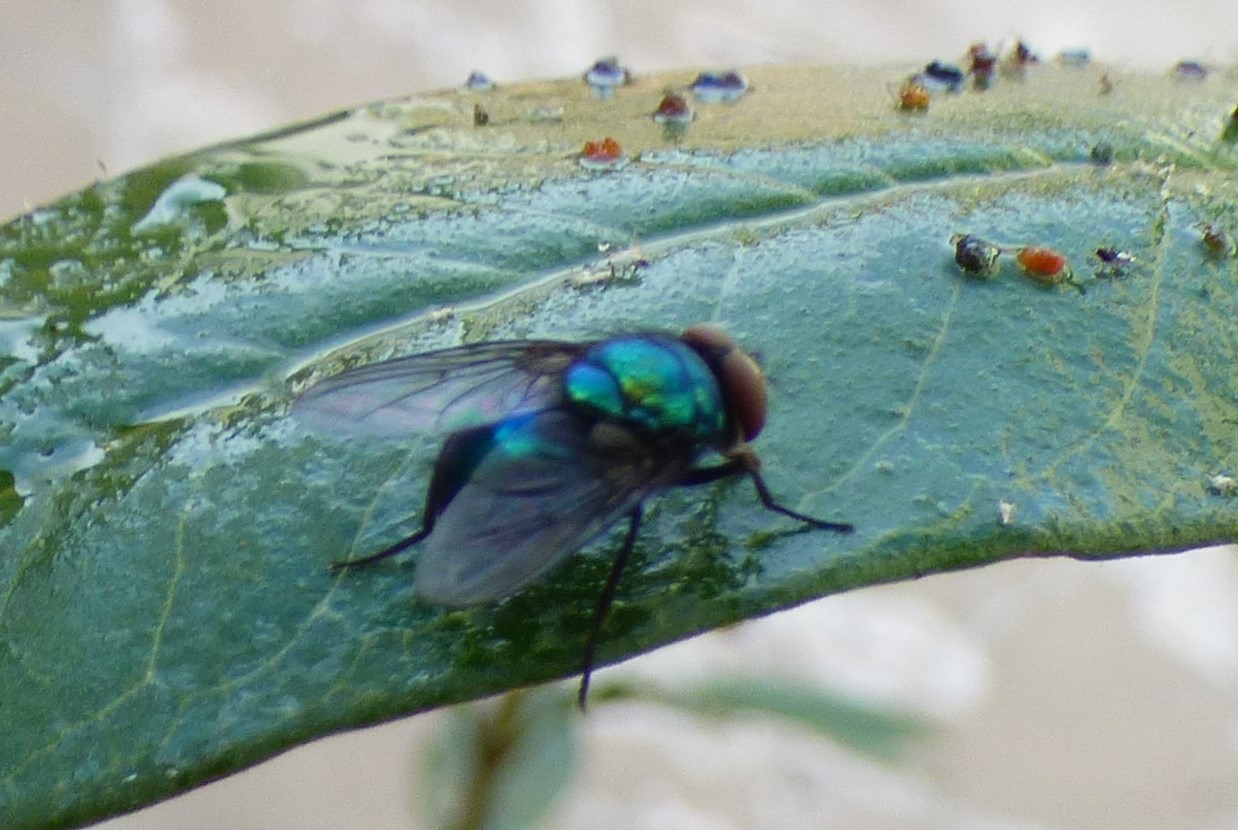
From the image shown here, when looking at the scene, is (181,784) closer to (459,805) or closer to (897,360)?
(897,360)

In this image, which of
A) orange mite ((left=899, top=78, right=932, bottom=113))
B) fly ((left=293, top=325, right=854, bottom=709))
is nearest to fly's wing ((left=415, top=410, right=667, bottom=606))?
fly ((left=293, top=325, right=854, bottom=709))

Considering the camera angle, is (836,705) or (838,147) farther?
(836,705)

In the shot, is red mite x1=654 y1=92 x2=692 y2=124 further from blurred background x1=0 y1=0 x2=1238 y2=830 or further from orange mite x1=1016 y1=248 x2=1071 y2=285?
blurred background x1=0 y1=0 x2=1238 y2=830

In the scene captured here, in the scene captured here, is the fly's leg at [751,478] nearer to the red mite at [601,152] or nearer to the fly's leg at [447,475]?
the fly's leg at [447,475]

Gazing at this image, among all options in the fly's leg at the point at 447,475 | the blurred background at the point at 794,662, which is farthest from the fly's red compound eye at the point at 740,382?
the blurred background at the point at 794,662

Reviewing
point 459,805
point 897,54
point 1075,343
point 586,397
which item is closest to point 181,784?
point 586,397

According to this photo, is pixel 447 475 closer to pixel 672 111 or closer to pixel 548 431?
pixel 548 431
